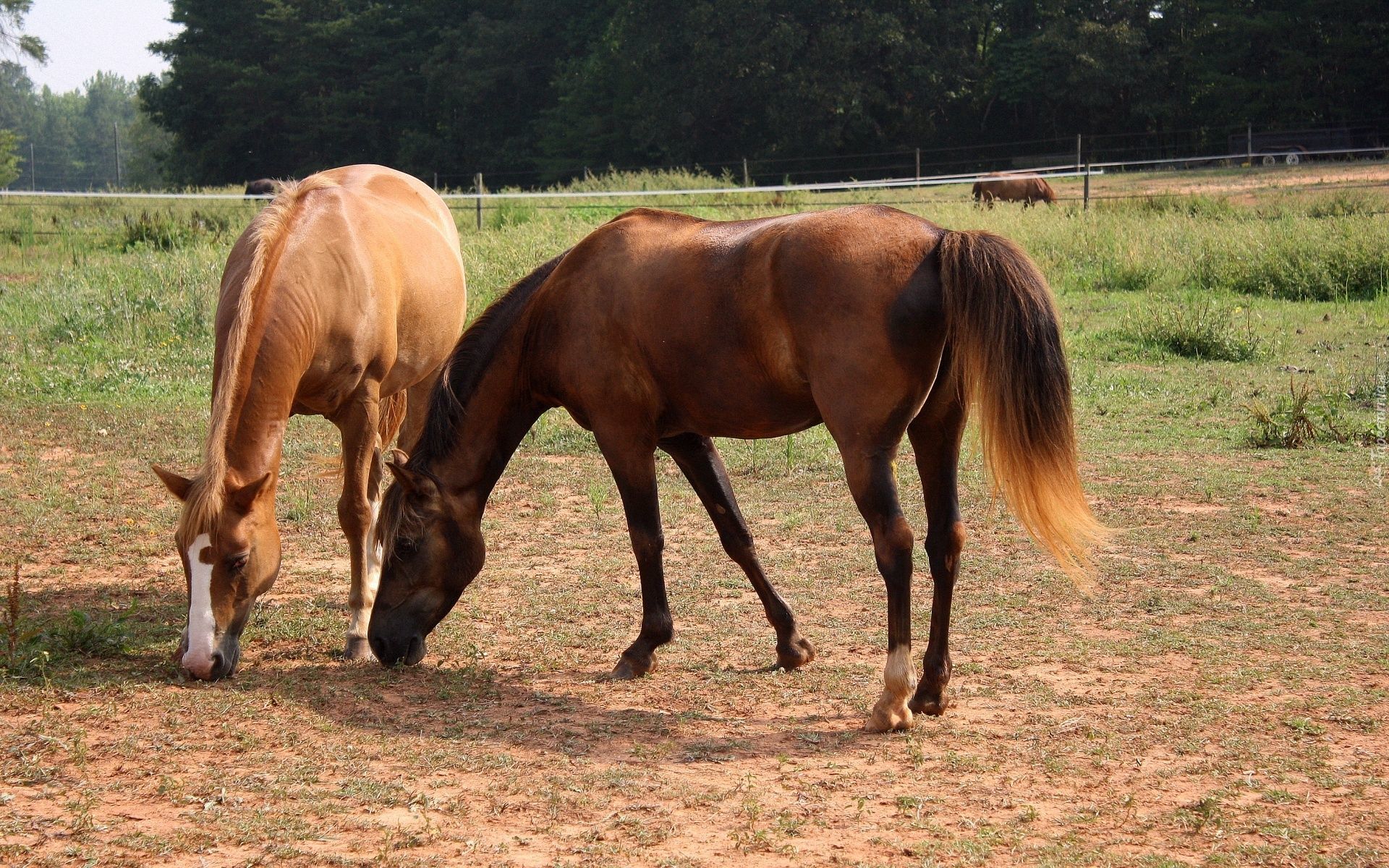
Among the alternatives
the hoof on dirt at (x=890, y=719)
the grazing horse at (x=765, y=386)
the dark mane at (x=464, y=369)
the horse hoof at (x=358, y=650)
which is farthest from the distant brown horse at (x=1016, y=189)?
the hoof on dirt at (x=890, y=719)

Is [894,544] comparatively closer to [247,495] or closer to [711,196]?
[247,495]

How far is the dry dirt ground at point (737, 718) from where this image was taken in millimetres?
3006

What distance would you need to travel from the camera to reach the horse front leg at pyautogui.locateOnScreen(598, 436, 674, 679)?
175 inches

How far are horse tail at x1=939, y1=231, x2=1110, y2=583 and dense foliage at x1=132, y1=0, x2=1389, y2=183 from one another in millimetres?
34177

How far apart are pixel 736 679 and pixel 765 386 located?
1.14 m

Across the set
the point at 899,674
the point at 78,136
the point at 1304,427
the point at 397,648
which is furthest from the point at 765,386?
the point at 78,136

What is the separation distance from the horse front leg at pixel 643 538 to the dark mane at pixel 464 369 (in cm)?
60

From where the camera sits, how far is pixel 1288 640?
4590mm

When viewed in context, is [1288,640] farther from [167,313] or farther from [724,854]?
[167,313]

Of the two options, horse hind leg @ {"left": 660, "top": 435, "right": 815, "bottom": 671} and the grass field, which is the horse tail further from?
horse hind leg @ {"left": 660, "top": 435, "right": 815, "bottom": 671}

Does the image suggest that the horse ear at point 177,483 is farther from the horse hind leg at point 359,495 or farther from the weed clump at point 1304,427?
the weed clump at point 1304,427

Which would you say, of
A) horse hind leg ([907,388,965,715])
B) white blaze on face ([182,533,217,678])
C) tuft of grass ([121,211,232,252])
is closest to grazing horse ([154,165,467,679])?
white blaze on face ([182,533,217,678])

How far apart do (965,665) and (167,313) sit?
993 centimetres

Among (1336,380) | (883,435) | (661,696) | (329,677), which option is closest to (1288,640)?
(883,435)
